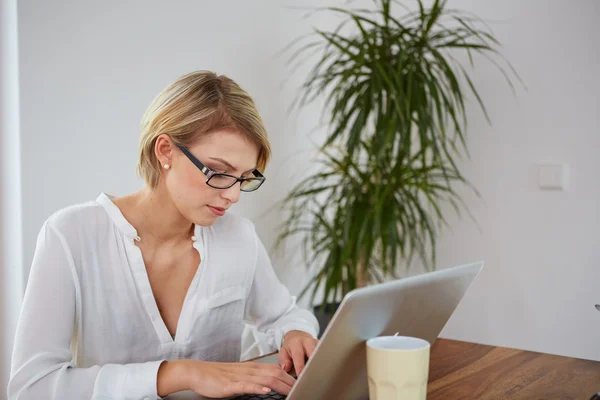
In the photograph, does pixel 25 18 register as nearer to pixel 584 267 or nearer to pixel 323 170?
pixel 323 170

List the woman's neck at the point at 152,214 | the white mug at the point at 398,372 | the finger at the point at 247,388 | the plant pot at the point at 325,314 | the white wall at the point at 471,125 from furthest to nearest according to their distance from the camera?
the plant pot at the point at 325,314
the white wall at the point at 471,125
the woman's neck at the point at 152,214
the finger at the point at 247,388
the white mug at the point at 398,372

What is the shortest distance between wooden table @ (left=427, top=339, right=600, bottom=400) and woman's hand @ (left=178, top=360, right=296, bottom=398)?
0.96 feet

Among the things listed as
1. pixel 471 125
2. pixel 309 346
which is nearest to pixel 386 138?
pixel 471 125

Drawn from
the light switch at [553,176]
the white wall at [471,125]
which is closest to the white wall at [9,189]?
the white wall at [471,125]

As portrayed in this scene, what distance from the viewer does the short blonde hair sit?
57.1 inches

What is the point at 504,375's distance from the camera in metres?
1.32

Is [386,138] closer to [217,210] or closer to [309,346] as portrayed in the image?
[217,210]

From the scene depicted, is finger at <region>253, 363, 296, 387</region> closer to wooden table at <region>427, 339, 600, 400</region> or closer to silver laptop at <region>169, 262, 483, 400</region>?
silver laptop at <region>169, 262, 483, 400</region>

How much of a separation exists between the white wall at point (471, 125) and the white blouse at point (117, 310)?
0.95 meters

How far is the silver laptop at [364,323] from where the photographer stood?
0.91 meters

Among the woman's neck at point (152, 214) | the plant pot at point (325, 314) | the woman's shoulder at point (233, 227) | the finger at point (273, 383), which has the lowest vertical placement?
the plant pot at point (325, 314)

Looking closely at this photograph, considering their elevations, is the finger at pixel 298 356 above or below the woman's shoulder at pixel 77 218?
below

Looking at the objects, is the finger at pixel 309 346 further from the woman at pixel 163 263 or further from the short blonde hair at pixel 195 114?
the short blonde hair at pixel 195 114

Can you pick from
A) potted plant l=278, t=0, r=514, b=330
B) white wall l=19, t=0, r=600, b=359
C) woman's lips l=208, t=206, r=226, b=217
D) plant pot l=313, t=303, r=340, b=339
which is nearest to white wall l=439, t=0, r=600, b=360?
white wall l=19, t=0, r=600, b=359
